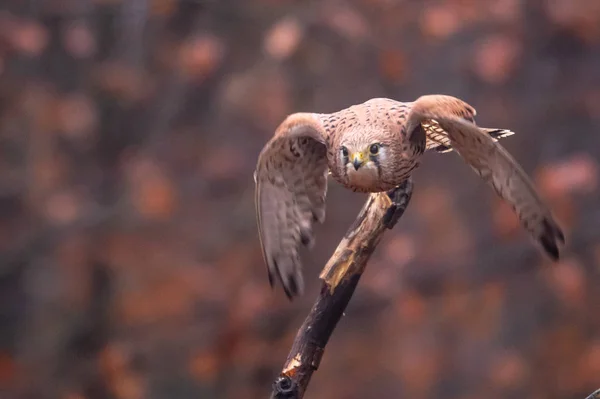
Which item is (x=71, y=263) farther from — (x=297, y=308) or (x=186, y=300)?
(x=297, y=308)

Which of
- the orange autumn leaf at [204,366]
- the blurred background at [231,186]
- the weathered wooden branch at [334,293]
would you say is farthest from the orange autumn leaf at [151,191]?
the weathered wooden branch at [334,293]

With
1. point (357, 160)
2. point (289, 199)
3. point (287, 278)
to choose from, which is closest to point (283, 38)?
point (289, 199)

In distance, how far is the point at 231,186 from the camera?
120 inches

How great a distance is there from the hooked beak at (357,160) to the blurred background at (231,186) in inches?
61.9

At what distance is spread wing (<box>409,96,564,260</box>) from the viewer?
1.25 meters

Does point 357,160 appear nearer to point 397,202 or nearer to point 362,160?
point 362,160

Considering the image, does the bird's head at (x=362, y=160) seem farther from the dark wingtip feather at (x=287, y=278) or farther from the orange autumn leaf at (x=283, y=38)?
the orange autumn leaf at (x=283, y=38)

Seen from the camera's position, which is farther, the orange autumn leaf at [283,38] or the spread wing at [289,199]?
the orange autumn leaf at [283,38]

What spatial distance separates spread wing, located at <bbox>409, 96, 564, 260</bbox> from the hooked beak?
0.13 metres

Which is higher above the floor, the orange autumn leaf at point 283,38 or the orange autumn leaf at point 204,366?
the orange autumn leaf at point 283,38

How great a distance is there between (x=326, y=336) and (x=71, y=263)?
180 centimetres

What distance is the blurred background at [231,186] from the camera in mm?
2986

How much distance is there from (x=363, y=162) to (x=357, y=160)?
1 cm

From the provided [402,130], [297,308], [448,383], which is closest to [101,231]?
[297,308]
